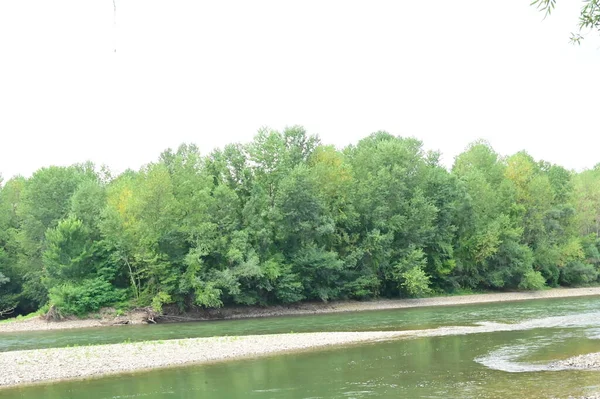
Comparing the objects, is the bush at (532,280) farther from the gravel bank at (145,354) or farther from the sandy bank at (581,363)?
the sandy bank at (581,363)

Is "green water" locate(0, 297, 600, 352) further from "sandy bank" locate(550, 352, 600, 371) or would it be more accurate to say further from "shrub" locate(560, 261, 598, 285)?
"shrub" locate(560, 261, 598, 285)

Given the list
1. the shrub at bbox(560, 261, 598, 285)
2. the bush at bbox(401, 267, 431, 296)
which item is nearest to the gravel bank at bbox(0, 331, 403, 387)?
the bush at bbox(401, 267, 431, 296)

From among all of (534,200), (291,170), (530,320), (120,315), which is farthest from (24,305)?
(534,200)

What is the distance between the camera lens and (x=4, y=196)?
79875 mm

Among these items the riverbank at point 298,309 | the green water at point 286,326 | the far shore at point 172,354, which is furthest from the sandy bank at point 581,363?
the riverbank at point 298,309

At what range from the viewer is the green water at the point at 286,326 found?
41.5m

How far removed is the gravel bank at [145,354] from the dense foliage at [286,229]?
22.7 meters

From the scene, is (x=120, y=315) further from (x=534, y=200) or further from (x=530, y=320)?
(x=534, y=200)

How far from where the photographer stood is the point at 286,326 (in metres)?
47.2

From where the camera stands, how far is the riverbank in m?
55.8

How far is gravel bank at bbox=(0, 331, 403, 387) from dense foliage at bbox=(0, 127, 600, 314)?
22.7 metres

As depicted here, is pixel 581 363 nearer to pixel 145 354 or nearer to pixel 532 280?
pixel 145 354

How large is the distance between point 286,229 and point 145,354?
116ft

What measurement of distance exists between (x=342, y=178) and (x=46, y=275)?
3479cm
